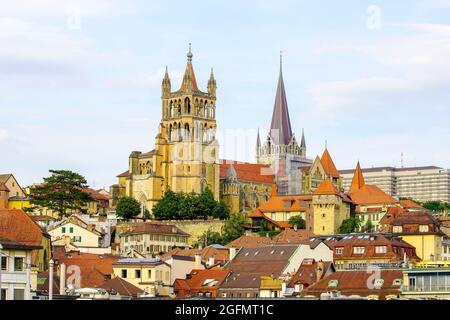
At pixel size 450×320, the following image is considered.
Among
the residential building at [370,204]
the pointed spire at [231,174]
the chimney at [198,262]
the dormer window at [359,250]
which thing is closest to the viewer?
the chimney at [198,262]

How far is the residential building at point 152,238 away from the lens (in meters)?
130

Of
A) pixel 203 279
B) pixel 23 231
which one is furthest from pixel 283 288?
pixel 23 231

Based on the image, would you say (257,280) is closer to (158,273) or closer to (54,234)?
(158,273)

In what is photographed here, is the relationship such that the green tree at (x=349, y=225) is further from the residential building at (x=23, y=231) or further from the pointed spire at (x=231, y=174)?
the residential building at (x=23, y=231)

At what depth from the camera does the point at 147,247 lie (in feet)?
425

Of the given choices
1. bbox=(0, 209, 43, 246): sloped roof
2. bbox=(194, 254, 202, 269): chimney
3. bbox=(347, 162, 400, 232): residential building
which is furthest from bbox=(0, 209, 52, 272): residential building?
bbox=(347, 162, 400, 232): residential building

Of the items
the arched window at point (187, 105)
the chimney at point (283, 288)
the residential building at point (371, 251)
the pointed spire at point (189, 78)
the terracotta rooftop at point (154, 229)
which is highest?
the pointed spire at point (189, 78)

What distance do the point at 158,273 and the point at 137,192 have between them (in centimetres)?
7557

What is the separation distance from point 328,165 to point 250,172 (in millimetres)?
12389

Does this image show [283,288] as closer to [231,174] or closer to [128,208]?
[128,208]

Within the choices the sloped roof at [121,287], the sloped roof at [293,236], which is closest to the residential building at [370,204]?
the sloped roof at [293,236]

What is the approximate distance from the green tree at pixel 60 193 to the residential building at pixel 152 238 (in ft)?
37.7

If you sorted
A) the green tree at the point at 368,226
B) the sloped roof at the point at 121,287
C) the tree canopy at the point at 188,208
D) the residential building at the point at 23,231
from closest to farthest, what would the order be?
the residential building at the point at 23,231, the sloped roof at the point at 121,287, the green tree at the point at 368,226, the tree canopy at the point at 188,208
